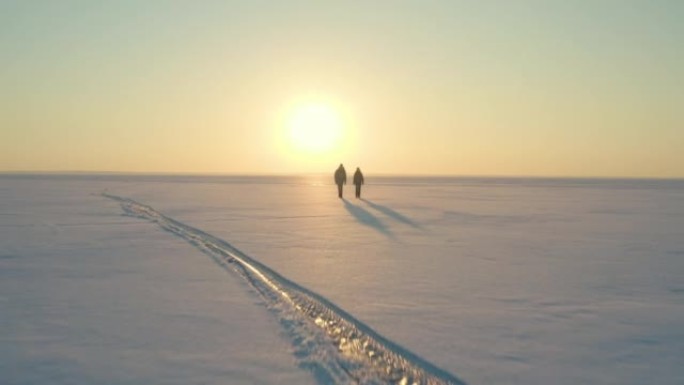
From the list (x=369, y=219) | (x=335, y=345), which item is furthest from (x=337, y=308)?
(x=369, y=219)

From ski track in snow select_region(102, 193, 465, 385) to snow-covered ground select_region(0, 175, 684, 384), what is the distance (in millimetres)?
25

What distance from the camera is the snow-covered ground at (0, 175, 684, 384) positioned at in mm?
5086

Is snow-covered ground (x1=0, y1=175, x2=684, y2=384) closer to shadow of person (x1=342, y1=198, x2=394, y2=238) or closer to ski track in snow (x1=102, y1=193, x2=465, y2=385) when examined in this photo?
ski track in snow (x1=102, y1=193, x2=465, y2=385)

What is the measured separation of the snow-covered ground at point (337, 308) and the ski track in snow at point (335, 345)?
25mm

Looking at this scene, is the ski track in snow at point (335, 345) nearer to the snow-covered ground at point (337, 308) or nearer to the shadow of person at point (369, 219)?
the snow-covered ground at point (337, 308)

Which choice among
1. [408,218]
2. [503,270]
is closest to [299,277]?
[503,270]

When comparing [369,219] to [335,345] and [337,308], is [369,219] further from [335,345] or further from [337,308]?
[335,345]

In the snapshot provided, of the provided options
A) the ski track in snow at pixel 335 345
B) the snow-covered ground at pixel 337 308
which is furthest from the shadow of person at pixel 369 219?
the ski track in snow at pixel 335 345

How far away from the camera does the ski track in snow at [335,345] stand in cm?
487

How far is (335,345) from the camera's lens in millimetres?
5652

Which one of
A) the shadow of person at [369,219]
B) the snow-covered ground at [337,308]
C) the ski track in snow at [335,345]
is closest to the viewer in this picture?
the ski track in snow at [335,345]

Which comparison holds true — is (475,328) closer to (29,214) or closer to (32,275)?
(32,275)

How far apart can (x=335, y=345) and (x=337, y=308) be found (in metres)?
1.51

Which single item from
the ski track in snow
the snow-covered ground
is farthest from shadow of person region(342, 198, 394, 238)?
the ski track in snow
